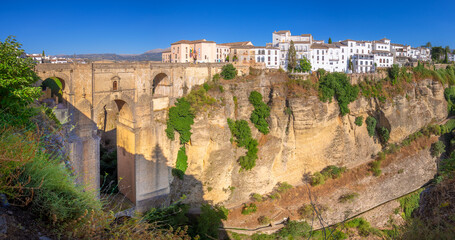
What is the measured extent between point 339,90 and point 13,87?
19.5 meters

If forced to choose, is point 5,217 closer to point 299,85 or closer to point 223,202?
point 223,202

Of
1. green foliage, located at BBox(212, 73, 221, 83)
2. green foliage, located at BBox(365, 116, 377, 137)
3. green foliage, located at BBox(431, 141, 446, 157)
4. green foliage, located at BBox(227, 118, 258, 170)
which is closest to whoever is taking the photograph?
green foliage, located at BBox(227, 118, 258, 170)

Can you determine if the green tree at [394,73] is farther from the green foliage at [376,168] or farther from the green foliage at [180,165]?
the green foliage at [180,165]

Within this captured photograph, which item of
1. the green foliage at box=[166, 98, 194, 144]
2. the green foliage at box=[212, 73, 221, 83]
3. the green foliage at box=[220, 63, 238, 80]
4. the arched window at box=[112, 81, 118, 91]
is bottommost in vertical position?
the green foliage at box=[166, 98, 194, 144]

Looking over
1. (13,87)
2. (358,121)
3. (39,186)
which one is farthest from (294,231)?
(39,186)

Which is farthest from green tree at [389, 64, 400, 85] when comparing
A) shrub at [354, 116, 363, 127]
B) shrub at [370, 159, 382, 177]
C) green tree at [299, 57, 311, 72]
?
shrub at [370, 159, 382, 177]

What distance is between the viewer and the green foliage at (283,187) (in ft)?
64.1

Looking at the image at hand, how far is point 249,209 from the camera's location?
58.3ft

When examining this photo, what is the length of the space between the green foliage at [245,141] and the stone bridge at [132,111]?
10.6 ft

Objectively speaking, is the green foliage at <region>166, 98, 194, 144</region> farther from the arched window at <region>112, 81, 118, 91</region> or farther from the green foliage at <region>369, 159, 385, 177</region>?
the green foliage at <region>369, 159, 385, 177</region>

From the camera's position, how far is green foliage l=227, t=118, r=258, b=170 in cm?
1806

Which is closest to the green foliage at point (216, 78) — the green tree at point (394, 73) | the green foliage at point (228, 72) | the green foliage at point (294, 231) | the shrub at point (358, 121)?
the green foliage at point (228, 72)

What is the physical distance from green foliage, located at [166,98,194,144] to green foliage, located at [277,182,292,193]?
21.9 feet

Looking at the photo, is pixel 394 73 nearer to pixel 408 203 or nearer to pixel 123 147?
pixel 408 203
